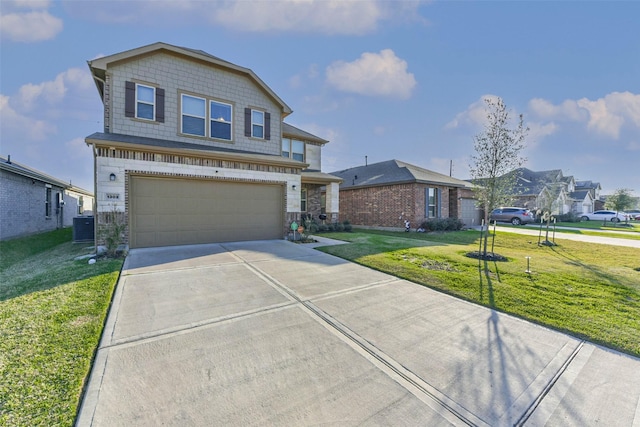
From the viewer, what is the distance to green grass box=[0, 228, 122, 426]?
209 cm

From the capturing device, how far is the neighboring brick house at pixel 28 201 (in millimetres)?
10461

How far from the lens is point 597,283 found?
552cm

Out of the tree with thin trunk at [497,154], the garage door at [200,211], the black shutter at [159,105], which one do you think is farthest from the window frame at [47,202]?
the tree with thin trunk at [497,154]

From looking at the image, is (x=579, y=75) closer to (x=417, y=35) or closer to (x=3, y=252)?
(x=417, y=35)

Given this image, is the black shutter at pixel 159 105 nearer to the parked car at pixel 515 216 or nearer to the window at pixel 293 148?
the window at pixel 293 148

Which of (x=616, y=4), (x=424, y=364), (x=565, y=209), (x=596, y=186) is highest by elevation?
(x=616, y=4)

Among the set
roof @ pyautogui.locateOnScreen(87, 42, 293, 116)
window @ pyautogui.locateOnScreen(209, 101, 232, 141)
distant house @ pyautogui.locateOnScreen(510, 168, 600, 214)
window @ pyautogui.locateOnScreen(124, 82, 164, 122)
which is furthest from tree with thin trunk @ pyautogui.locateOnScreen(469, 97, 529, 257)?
distant house @ pyautogui.locateOnScreen(510, 168, 600, 214)

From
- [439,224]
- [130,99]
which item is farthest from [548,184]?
[130,99]

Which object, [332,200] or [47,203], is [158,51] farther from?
[47,203]

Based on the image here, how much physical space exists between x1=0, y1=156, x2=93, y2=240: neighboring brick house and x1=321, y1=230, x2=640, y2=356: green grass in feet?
42.7

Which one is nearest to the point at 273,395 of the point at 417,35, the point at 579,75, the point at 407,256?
the point at 407,256

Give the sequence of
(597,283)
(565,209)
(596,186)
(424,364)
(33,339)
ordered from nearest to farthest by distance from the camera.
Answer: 1. (424,364)
2. (33,339)
3. (597,283)
4. (565,209)
5. (596,186)

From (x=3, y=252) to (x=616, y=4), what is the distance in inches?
878

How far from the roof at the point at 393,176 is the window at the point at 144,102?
37.1 ft
